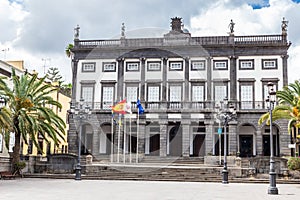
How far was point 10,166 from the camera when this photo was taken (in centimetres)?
2592

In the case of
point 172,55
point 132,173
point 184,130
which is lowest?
point 132,173

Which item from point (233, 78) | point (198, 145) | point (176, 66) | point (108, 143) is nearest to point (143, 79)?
point (176, 66)

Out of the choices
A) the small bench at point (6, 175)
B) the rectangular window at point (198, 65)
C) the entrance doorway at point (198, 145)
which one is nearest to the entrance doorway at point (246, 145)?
the entrance doorway at point (198, 145)

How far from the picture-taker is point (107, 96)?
39281 millimetres

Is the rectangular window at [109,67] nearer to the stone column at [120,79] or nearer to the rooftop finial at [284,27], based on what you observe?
the stone column at [120,79]

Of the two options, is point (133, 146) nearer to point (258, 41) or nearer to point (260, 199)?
point (258, 41)

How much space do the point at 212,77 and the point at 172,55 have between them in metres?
4.18

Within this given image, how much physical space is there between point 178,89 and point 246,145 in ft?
26.0

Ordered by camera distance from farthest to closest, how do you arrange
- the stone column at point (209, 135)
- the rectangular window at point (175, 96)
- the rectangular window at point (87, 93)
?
1. the rectangular window at point (87, 93)
2. the rectangular window at point (175, 96)
3. the stone column at point (209, 135)

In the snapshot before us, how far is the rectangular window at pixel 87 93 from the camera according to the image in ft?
129

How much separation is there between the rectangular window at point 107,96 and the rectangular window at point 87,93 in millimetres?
1149

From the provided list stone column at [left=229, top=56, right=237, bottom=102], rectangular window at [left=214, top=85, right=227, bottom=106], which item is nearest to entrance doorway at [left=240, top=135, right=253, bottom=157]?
stone column at [left=229, top=56, right=237, bottom=102]

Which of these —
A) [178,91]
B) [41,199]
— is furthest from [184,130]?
[41,199]

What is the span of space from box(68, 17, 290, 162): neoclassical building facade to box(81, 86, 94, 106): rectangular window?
0.09 metres
